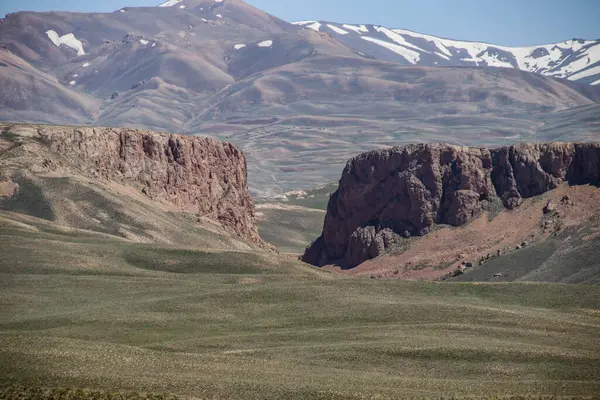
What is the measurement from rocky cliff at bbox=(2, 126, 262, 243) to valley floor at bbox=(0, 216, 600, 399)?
15.2 m

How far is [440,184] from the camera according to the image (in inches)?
4048

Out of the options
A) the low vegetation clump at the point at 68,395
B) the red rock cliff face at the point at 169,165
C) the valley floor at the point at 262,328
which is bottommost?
the valley floor at the point at 262,328

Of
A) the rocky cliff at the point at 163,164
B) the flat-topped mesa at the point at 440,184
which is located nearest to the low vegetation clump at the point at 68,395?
the rocky cliff at the point at 163,164

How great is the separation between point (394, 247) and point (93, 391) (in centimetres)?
6640

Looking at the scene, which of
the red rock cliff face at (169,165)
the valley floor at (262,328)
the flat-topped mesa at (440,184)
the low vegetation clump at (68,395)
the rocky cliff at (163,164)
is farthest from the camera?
the red rock cliff face at (169,165)

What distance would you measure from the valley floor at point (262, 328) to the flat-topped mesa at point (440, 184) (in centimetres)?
1833

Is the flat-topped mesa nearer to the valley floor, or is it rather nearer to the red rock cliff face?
the red rock cliff face

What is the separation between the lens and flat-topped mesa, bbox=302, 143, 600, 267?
9925 cm

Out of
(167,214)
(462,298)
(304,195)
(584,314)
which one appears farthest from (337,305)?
(304,195)

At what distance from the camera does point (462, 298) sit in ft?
226

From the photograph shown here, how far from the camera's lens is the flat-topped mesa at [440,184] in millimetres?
99250

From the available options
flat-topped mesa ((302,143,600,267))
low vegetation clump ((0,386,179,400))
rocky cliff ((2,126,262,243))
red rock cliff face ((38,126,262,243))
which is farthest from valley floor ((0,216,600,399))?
flat-topped mesa ((302,143,600,267))

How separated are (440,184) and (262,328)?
4710 centimetres

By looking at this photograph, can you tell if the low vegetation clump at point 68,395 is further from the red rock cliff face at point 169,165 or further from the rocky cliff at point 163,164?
the red rock cliff face at point 169,165
